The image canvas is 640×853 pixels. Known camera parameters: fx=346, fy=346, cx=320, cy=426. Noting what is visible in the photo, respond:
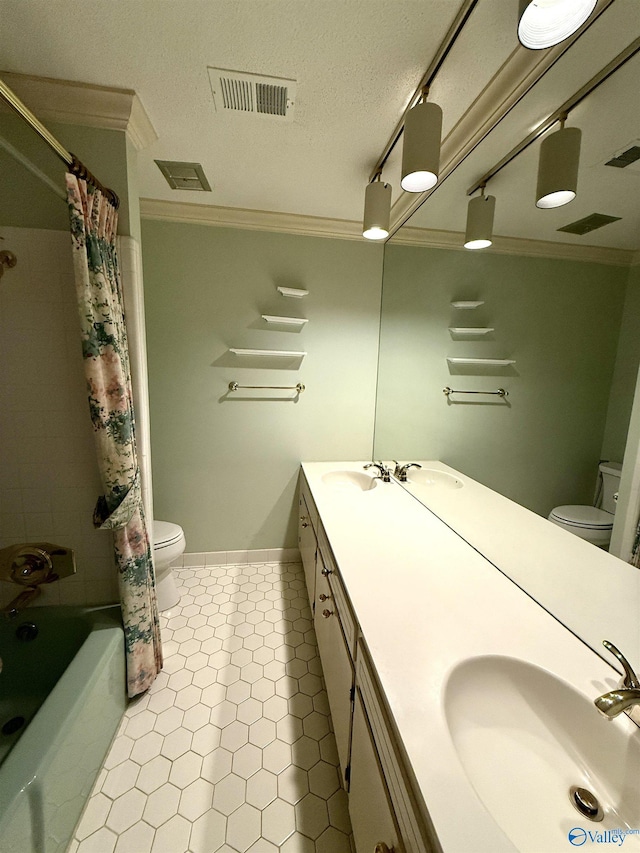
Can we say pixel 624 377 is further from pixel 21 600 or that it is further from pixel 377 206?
pixel 21 600

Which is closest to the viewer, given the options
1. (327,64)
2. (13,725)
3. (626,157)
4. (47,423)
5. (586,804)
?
(586,804)

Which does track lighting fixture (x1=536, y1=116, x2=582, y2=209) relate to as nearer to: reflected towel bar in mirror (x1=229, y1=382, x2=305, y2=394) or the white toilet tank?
the white toilet tank

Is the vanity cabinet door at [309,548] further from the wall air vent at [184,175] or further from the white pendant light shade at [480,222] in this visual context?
the wall air vent at [184,175]

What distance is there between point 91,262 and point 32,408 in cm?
69

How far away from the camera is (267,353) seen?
7.48 feet

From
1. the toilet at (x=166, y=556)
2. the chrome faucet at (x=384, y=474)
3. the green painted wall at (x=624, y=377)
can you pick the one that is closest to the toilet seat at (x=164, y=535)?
the toilet at (x=166, y=556)

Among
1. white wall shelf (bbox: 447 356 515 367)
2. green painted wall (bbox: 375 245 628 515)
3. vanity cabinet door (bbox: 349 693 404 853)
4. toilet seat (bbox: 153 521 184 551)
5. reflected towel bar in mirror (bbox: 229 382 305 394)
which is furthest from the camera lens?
reflected towel bar in mirror (bbox: 229 382 305 394)

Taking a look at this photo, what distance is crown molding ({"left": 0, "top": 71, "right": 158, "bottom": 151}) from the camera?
4.06 feet

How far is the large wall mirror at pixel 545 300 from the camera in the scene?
2.55 feet

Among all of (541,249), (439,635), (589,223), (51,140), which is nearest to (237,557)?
(439,635)

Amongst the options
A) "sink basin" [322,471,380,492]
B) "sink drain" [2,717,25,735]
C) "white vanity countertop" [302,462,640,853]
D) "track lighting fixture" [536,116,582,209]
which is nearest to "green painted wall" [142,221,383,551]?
"sink basin" [322,471,380,492]

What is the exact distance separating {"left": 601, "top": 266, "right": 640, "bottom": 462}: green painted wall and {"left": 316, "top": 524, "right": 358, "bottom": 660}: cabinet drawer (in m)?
0.82

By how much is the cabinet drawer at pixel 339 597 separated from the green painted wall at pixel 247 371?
103 centimetres

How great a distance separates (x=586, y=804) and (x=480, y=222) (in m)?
1.57
